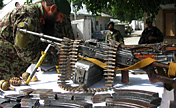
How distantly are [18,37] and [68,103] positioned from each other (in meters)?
1.42

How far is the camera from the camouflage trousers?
3.27 metres

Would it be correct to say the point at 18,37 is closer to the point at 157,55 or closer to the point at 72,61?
the point at 72,61

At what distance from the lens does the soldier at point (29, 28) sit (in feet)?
9.36

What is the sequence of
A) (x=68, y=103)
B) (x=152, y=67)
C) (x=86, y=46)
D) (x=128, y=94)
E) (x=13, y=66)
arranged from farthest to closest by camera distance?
1. (x=13, y=66)
2. (x=86, y=46)
3. (x=152, y=67)
4. (x=128, y=94)
5. (x=68, y=103)

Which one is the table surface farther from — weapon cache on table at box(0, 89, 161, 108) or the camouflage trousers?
the camouflage trousers

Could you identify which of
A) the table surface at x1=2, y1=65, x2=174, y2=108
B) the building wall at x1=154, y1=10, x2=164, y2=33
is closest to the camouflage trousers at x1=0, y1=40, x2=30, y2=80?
the table surface at x1=2, y1=65, x2=174, y2=108

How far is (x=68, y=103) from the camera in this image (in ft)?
5.87

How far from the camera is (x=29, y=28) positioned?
110 inches

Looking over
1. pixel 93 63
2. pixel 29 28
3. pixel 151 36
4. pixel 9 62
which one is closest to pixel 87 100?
pixel 93 63

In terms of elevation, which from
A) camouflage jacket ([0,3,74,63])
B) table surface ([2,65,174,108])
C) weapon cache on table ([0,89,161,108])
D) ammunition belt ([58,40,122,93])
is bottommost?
table surface ([2,65,174,108])

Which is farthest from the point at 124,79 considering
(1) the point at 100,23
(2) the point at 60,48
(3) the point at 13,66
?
(1) the point at 100,23

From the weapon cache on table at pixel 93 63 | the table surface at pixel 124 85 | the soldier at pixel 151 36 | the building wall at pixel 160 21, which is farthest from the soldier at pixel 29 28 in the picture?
the building wall at pixel 160 21

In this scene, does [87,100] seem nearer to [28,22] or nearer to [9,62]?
[28,22]

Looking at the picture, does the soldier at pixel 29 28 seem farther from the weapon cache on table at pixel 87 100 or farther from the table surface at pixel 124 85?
the weapon cache on table at pixel 87 100
